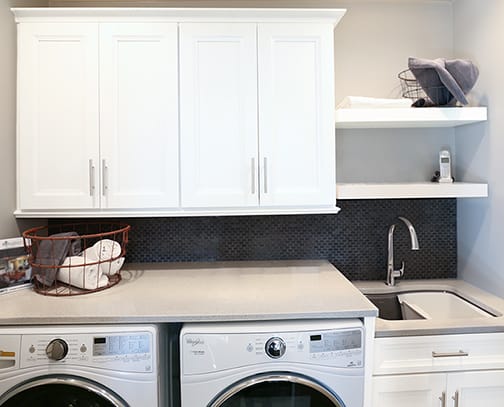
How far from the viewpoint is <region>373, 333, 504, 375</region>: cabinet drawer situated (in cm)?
151

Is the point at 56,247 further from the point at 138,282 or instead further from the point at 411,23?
the point at 411,23

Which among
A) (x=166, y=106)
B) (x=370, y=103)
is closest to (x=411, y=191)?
(x=370, y=103)

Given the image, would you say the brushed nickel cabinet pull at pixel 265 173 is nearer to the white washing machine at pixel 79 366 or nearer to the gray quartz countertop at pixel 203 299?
the gray quartz countertop at pixel 203 299

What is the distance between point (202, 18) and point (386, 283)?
64.6 inches

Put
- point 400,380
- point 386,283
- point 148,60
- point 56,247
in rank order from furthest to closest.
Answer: point 386,283, point 148,60, point 56,247, point 400,380

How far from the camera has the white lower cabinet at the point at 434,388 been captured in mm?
1505

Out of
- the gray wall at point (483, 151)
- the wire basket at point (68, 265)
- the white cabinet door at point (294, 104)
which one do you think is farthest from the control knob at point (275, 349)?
the gray wall at point (483, 151)

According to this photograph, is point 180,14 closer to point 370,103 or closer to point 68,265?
point 370,103

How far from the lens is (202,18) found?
1.80 m

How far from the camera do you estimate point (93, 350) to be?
4.47 feet

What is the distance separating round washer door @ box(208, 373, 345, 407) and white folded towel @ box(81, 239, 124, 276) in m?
0.74

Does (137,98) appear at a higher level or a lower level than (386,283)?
higher

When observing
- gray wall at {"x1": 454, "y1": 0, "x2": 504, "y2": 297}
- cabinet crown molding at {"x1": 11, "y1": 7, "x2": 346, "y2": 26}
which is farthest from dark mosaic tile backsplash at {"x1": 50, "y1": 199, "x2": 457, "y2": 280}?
cabinet crown molding at {"x1": 11, "y1": 7, "x2": 346, "y2": 26}

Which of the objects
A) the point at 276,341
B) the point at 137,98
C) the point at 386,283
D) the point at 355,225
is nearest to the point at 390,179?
the point at 355,225
